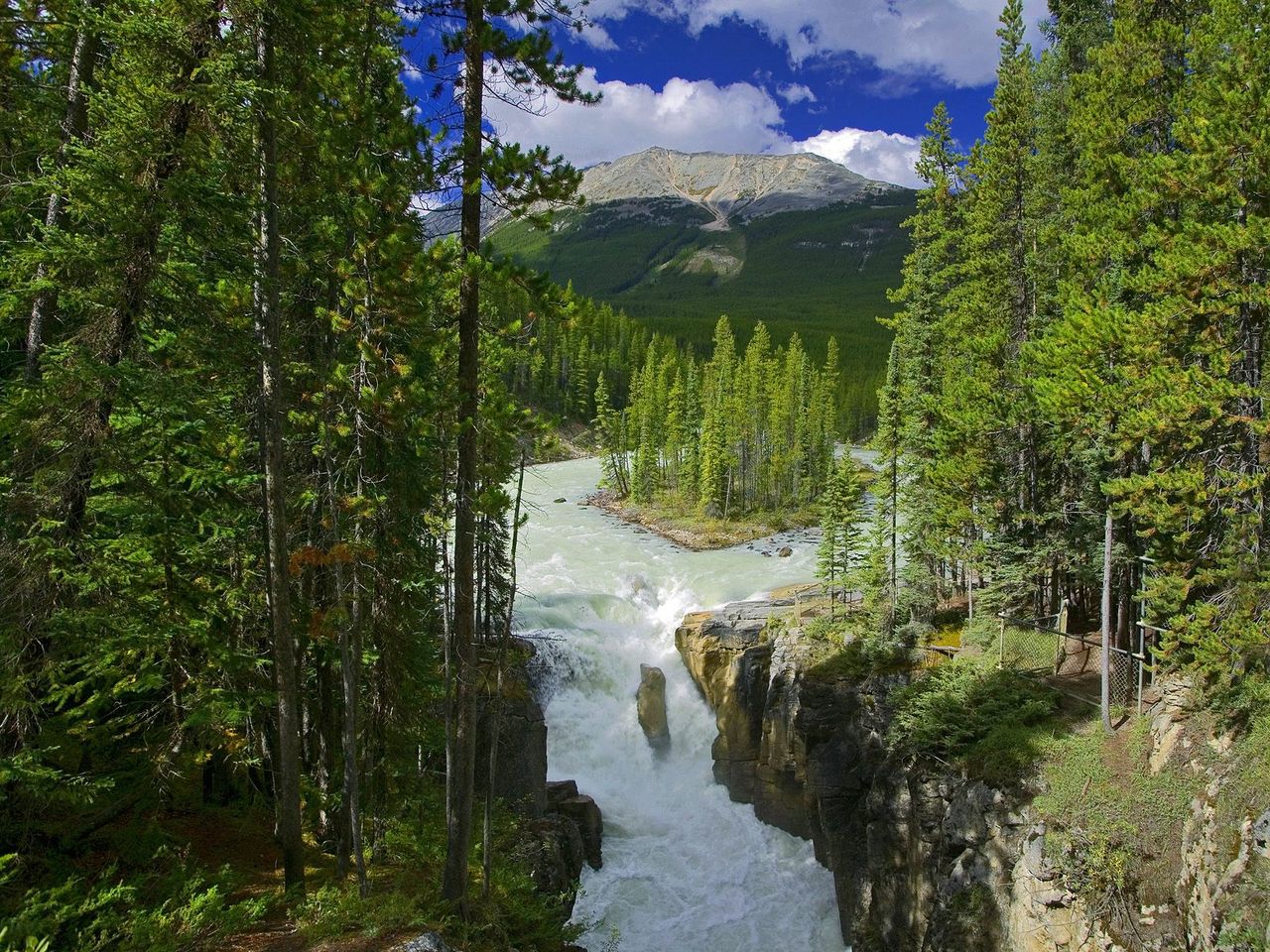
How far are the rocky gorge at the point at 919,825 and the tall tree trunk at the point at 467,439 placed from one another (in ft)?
35.7

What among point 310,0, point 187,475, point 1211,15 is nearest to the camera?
point 310,0

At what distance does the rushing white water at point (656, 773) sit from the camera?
2023cm

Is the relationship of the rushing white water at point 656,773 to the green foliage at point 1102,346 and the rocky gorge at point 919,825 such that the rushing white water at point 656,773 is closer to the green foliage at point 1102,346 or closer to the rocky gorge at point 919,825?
the rocky gorge at point 919,825

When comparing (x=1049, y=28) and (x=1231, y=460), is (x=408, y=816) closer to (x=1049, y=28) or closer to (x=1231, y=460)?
(x=1231, y=460)

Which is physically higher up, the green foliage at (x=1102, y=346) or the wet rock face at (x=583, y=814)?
the green foliage at (x=1102, y=346)

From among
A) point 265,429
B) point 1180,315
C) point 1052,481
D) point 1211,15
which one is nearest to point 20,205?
point 265,429

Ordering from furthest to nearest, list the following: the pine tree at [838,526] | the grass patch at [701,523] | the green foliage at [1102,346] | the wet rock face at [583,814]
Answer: the grass patch at [701,523]
the pine tree at [838,526]
the wet rock face at [583,814]
the green foliage at [1102,346]

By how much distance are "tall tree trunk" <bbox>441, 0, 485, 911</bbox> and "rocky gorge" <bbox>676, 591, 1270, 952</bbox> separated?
10.9m

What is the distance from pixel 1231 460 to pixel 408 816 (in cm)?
1799

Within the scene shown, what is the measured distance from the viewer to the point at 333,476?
34.8 feet

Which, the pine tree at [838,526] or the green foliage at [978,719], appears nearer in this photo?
the green foliage at [978,719]

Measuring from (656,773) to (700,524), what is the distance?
27386 millimetres

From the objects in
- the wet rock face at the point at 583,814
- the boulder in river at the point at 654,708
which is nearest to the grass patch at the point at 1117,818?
the wet rock face at the point at 583,814

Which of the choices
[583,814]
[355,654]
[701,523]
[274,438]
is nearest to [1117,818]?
[355,654]
